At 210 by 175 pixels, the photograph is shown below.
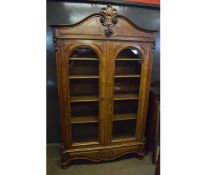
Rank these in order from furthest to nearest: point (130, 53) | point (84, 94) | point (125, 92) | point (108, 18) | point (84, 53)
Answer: point (125, 92) < point (84, 94) < point (130, 53) < point (84, 53) < point (108, 18)

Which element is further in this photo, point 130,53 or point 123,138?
point 123,138

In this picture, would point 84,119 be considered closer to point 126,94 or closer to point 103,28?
point 126,94

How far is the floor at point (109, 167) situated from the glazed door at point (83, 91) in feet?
1.04

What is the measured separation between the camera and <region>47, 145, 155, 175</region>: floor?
6.79 feet

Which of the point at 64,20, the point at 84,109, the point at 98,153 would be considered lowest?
the point at 98,153

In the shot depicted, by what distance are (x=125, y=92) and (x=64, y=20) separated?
1205mm

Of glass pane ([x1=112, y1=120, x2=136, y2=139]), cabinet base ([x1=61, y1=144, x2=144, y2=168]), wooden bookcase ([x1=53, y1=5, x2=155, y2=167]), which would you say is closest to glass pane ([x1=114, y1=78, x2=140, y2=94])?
wooden bookcase ([x1=53, y1=5, x2=155, y2=167])

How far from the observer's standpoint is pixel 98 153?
2135 mm

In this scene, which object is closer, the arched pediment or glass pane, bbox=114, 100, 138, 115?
the arched pediment

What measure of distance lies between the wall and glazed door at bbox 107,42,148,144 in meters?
0.60

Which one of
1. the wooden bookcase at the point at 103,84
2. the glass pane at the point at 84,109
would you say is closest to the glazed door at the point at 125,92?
the wooden bookcase at the point at 103,84

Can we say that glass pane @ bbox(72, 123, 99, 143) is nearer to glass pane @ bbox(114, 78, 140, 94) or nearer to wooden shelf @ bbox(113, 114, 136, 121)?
wooden shelf @ bbox(113, 114, 136, 121)

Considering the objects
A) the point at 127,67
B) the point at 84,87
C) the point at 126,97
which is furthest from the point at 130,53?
the point at 84,87
